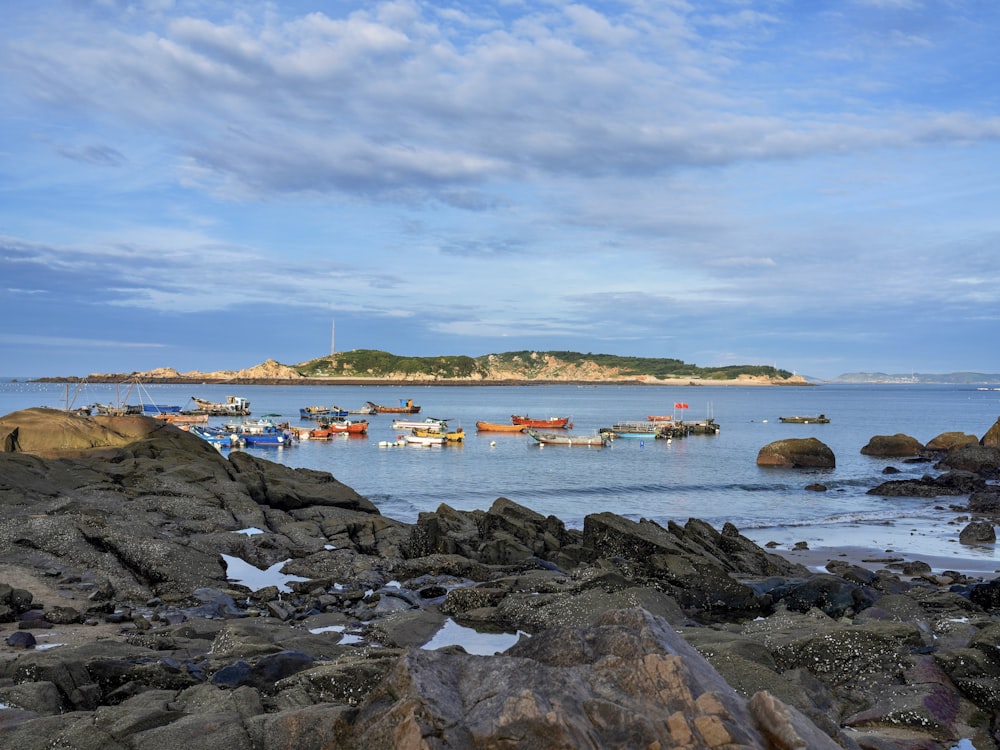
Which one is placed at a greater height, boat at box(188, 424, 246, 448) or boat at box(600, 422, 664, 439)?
boat at box(600, 422, 664, 439)

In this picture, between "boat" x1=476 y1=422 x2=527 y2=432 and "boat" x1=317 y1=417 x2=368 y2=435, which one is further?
"boat" x1=476 y1=422 x2=527 y2=432

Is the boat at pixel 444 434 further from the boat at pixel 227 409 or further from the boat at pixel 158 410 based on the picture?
the boat at pixel 227 409

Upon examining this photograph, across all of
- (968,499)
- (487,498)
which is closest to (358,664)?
(487,498)

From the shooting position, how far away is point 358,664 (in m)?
9.31

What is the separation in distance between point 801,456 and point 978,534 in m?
32.2

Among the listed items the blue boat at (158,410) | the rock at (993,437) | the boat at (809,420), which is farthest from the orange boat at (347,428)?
the boat at (809,420)

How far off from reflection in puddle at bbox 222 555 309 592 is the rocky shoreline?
0.24m

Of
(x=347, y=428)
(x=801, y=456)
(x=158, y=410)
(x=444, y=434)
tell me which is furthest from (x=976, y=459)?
(x=158, y=410)

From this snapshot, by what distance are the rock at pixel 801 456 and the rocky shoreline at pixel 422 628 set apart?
38480 mm

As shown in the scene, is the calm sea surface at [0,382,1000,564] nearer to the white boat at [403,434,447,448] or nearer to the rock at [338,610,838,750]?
the white boat at [403,434,447,448]

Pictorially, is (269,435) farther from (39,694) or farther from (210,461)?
(39,694)

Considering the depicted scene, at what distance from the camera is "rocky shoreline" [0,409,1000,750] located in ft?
19.6

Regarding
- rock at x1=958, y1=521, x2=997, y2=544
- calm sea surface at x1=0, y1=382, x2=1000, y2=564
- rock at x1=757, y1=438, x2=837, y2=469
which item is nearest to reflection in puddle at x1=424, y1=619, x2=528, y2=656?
calm sea surface at x1=0, y1=382, x2=1000, y2=564

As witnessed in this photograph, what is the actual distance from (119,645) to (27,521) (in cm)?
959
